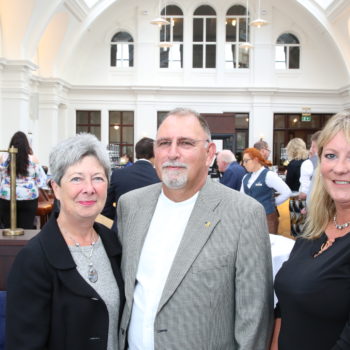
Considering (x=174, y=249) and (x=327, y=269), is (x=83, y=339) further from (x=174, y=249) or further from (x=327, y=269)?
(x=327, y=269)

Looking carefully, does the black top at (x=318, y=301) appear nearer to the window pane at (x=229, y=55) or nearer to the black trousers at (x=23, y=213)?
the black trousers at (x=23, y=213)

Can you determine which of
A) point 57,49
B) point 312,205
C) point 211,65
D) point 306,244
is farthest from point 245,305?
point 211,65

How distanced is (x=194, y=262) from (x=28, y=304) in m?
0.68

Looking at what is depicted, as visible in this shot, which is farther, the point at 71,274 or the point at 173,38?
the point at 173,38

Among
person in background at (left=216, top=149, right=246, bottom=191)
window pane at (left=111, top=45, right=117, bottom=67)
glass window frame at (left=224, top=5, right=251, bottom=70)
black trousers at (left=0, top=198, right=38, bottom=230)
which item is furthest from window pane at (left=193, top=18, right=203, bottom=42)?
black trousers at (left=0, top=198, right=38, bottom=230)

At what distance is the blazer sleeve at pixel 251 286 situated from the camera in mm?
1822

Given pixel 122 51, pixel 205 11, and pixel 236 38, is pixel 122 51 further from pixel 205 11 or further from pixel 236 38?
pixel 236 38

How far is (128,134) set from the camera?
20.4 meters

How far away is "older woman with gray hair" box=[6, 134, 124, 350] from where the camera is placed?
1.75 meters

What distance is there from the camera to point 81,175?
191 centimetres

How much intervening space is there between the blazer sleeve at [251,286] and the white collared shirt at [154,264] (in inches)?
11.7

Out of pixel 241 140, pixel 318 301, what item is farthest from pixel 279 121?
pixel 318 301

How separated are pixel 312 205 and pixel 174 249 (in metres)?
0.65

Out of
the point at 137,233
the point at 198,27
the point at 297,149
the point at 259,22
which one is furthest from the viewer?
the point at 198,27
